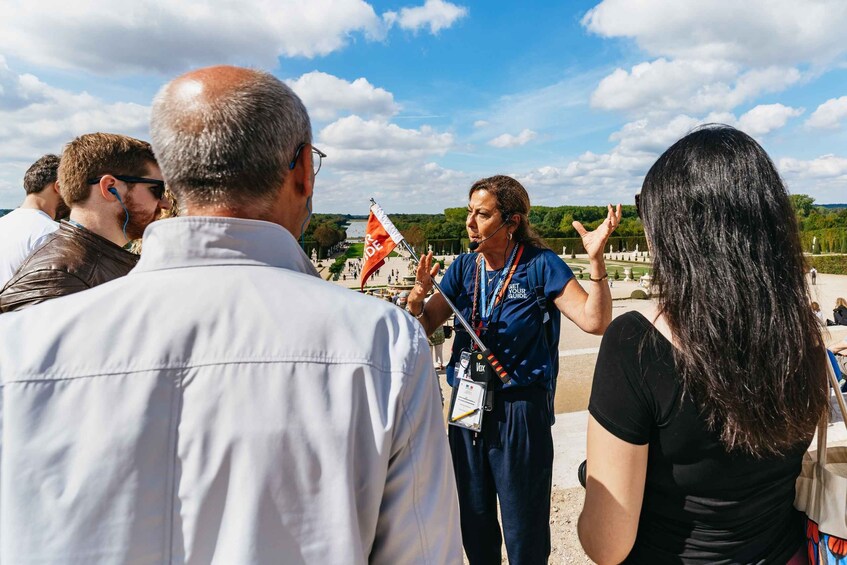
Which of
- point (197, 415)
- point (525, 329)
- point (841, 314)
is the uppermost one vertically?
point (197, 415)

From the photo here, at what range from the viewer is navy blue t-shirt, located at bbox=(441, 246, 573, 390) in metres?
3.15

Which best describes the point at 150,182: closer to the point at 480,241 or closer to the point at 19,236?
the point at 480,241

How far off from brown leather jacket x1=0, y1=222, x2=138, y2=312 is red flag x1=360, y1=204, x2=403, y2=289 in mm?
1946

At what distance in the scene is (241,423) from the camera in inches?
42.0

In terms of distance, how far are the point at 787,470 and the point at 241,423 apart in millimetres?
1554

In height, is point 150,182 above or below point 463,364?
above

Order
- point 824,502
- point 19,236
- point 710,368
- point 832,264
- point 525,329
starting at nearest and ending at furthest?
point 710,368 < point 824,502 < point 525,329 < point 19,236 < point 832,264

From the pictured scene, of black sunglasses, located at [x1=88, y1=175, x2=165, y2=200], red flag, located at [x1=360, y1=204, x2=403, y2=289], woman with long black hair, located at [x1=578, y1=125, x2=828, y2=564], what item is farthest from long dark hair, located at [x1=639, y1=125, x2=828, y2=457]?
red flag, located at [x1=360, y1=204, x2=403, y2=289]

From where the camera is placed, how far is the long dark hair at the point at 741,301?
1.45 m

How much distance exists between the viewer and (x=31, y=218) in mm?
4441

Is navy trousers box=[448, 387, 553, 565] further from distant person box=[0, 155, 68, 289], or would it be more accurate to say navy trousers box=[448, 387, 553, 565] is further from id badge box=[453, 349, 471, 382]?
distant person box=[0, 155, 68, 289]

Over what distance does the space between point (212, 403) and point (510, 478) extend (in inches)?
90.8

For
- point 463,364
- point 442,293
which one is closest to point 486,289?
point 442,293

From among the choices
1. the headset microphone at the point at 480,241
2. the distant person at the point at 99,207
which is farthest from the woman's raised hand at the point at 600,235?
the distant person at the point at 99,207
